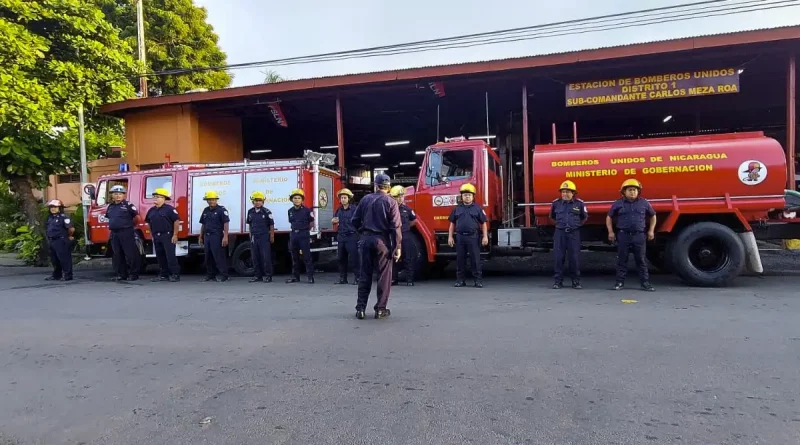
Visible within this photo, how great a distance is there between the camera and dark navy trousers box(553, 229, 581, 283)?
793cm

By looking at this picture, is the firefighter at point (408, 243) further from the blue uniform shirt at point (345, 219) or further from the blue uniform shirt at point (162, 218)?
the blue uniform shirt at point (162, 218)

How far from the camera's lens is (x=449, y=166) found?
888cm

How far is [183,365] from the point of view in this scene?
430 centimetres

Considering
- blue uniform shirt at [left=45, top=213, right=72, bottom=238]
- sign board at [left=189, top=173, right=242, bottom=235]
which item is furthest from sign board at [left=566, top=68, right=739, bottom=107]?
blue uniform shirt at [left=45, top=213, right=72, bottom=238]

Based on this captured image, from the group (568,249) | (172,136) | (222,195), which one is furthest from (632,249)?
(172,136)

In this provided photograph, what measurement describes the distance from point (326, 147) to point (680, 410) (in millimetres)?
18852

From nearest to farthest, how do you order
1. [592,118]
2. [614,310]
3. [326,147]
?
[614,310] < [592,118] < [326,147]

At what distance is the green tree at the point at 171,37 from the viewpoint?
840 inches

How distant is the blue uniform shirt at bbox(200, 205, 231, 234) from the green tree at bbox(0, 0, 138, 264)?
5.42 meters

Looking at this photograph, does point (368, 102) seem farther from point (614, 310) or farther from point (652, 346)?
point (652, 346)

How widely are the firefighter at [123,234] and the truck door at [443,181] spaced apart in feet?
18.9

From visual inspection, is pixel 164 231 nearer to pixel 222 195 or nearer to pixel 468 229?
pixel 222 195

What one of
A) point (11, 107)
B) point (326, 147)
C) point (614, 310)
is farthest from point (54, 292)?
point (326, 147)

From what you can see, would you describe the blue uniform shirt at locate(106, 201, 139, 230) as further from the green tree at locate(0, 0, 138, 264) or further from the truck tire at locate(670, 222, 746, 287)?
the truck tire at locate(670, 222, 746, 287)
